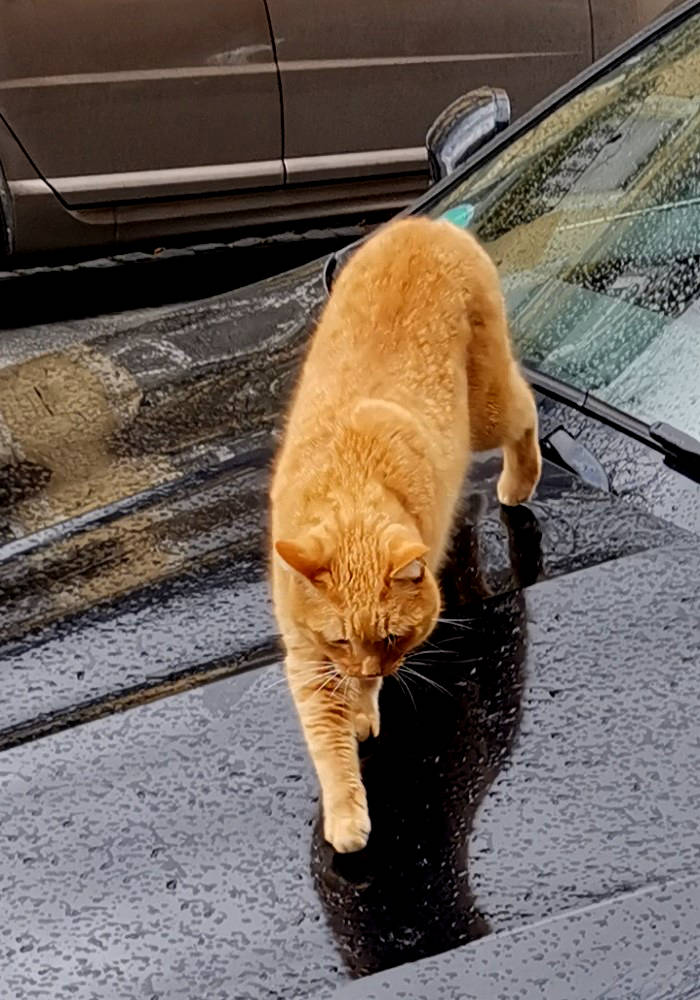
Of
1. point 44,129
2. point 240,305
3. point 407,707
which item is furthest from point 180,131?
point 407,707

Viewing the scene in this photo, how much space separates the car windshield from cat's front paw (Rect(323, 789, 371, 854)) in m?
0.83

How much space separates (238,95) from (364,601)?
4.49m

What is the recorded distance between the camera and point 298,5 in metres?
6.00

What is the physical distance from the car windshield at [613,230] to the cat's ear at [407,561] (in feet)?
1.56

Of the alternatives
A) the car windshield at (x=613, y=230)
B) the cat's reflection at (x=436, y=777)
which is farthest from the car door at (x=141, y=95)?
the cat's reflection at (x=436, y=777)

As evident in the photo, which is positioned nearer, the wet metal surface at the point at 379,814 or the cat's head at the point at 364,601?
the wet metal surface at the point at 379,814

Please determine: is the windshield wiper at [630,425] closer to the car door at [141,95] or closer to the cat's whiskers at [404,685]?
the cat's whiskers at [404,685]

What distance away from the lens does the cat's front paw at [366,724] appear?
5.81 ft

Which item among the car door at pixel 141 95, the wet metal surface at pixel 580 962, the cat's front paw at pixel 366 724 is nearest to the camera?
the wet metal surface at pixel 580 962

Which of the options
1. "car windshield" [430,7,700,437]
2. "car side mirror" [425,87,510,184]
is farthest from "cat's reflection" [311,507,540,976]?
"car side mirror" [425,87,510,184]

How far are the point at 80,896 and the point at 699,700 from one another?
0.76 meters

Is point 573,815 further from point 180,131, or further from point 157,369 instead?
point 180,131

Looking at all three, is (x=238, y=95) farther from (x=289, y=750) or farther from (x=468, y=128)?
(x=289, y=750)

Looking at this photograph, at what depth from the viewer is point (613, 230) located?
2.51 meters
